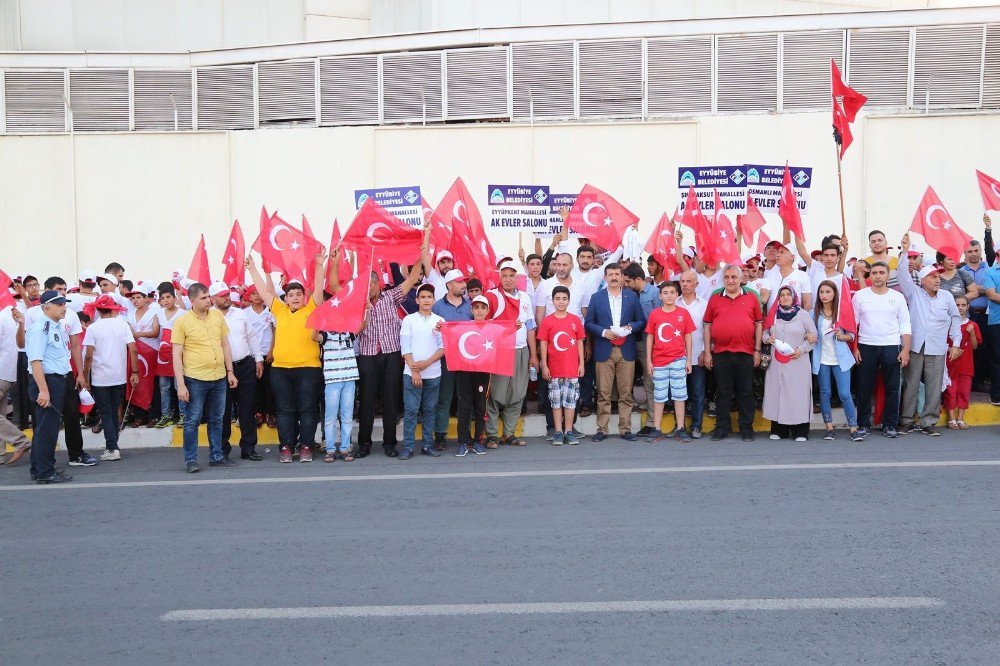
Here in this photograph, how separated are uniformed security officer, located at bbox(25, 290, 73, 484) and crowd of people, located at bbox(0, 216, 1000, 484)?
2.1 inches

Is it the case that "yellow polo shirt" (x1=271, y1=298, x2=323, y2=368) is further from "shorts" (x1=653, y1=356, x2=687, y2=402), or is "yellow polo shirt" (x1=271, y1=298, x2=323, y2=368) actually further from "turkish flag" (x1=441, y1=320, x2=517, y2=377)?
"shorts" (x1=653, y1=356, x2=687, y2=402)

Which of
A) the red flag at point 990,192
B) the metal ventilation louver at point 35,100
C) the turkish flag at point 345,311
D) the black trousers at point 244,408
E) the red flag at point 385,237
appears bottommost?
the black trousers at point 244,408

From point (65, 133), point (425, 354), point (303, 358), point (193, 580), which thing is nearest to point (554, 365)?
point (425, 354)

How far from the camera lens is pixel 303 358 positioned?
10.5m

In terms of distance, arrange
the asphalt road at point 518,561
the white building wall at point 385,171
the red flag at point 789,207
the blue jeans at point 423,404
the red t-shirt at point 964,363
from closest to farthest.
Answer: the asphalt road at point 518,561
the blue jeans at point 423,404
the red t-shirt at point 964,363
the red flag at point 789,207
the white building wall at point 385,171

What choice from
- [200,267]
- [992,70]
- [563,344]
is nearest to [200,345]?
[563,344]

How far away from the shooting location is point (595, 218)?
13289mm

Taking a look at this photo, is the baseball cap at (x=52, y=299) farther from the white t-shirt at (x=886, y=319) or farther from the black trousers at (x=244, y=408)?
the white t-shirt at (x=886, y=319)

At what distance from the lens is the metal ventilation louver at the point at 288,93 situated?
68.9ft

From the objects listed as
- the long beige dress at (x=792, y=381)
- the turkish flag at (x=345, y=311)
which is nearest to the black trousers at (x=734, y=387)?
the long beige dress at (x=792, y=381)

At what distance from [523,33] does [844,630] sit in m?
17.1

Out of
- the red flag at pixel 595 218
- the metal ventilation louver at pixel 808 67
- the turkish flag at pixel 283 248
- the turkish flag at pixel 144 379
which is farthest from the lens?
the metal ventilation louver at pixel 808 67

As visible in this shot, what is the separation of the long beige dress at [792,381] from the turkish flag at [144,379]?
296 inches

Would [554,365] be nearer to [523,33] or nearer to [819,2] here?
[523,33]
